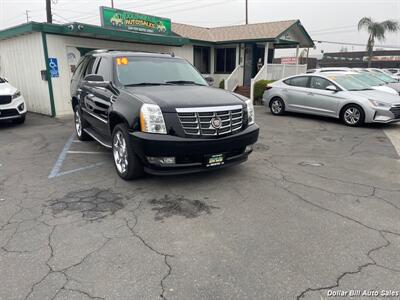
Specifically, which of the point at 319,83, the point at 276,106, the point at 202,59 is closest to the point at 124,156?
the point at 319,83

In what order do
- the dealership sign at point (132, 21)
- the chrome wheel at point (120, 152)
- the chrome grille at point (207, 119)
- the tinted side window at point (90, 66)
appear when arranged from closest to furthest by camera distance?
the chrome grille at point (207, 119)
the chrome wheel at point (120, 152)
the tinted side window at point (90, 66)
the dealership sign at point (132, 21)

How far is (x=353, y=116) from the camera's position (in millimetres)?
9320

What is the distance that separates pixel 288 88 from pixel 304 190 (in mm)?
7276

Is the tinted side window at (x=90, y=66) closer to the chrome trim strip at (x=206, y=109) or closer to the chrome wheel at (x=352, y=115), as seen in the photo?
the chrome trim strip at (x=206, y=109)

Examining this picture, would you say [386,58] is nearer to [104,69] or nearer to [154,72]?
[154,72]

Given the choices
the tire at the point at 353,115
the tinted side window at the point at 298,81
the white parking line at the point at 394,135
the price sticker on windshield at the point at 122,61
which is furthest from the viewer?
the tinted side window at the point at 298,81

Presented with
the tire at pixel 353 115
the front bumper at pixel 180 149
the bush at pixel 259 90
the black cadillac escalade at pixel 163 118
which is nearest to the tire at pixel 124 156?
the black cadillac escalade at pixel 163 118

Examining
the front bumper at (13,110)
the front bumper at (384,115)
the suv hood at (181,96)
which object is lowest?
the front bumper at (384,115)

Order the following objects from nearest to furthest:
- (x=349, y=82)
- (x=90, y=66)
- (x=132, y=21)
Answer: (x=90, y=66) → (x=349, y=82) → (x=132, y=21)

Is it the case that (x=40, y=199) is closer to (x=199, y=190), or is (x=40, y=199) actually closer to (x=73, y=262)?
(x=73, y=262)

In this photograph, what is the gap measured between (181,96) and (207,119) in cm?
57

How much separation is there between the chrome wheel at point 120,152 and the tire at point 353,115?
7359mm

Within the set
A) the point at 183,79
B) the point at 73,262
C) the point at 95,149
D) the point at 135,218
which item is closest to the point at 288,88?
the point at 183,79

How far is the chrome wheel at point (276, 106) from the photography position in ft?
37.5
